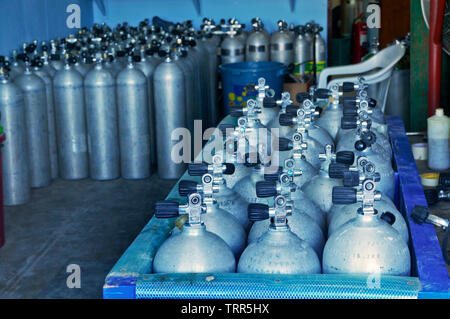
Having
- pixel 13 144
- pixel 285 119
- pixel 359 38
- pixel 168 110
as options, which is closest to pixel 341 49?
pixel 359 38

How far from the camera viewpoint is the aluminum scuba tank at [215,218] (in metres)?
1.61

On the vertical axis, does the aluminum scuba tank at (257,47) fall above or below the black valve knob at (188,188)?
above

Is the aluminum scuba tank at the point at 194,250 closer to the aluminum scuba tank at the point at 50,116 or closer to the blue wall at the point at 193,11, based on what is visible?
the aluminum scuba tank at the point at 50,116

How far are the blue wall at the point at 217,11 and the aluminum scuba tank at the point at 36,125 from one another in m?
2.26

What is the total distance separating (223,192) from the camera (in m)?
1.78

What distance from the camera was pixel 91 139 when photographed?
14.6ft

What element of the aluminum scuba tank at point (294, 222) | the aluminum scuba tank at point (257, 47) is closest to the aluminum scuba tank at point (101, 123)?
the aluminum scuba tank at point (257, 47)

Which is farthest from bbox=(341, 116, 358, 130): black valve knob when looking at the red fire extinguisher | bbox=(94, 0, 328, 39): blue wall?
the red fire extinguisher

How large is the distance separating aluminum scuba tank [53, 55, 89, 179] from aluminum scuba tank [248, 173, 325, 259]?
9.88 ft

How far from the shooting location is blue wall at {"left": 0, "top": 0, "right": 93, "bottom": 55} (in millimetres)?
4520

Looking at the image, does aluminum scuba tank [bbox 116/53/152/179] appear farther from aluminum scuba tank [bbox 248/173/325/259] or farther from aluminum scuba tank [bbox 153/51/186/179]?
aluminum scuba tank [bbox 248/173/325/259]

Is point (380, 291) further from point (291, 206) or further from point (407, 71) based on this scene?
point (407, 71)

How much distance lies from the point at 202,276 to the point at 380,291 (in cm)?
38
